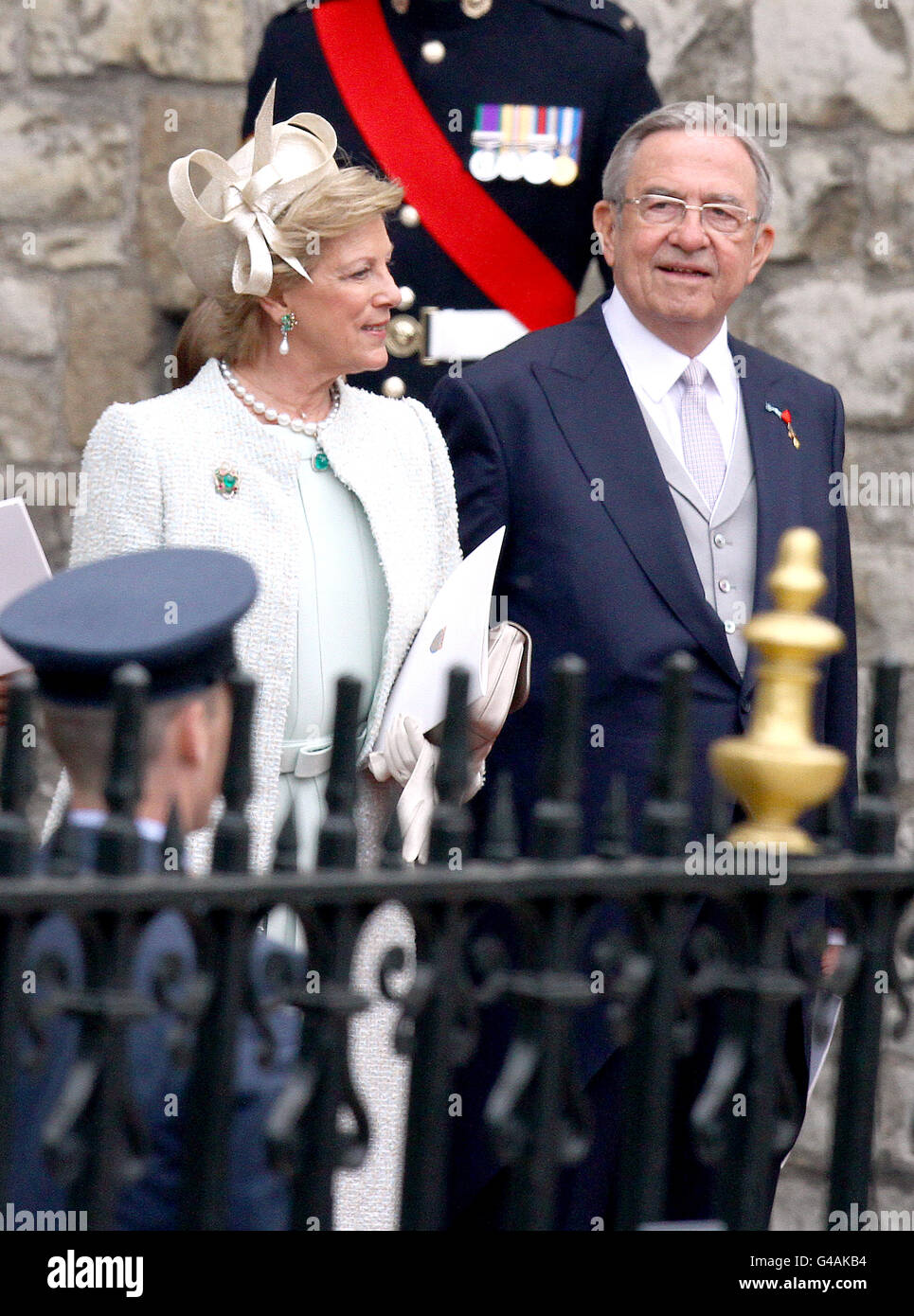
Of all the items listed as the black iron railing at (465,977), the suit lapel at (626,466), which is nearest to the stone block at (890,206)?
the suit lapel at (626,466)

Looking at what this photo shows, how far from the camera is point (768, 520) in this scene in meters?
3.17

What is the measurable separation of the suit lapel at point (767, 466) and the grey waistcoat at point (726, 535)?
0.02 metres

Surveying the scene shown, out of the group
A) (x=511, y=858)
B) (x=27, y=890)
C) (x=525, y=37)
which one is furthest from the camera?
(x=525, y=37)

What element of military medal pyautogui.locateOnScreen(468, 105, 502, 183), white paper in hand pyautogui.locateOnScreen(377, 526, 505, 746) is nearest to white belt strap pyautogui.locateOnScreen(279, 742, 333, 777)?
white paper in hand pyautogui.locateOnScreen(377, 526, 505, 746)

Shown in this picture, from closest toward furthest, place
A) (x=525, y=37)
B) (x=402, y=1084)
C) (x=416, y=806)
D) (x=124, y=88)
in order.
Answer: (x=416, y=806) < (x=402, y=1084) < (x=525, y=37) < (x=124, y=88)

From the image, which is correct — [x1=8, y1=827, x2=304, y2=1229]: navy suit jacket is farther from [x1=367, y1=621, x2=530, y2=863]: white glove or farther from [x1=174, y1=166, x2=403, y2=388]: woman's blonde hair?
[x1=174, y1=166, x2=403, y2=388]: woman's blonde hair

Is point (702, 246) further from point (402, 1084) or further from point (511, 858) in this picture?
point (511, 858)

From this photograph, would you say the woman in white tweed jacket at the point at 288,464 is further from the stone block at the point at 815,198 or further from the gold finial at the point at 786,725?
the stone block at the point at 815,198

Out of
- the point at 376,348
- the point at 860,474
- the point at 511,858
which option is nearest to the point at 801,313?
the point at 860,474

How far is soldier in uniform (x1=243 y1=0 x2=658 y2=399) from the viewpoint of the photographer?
3.69m

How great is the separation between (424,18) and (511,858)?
95.0 inches

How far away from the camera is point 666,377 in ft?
10.6

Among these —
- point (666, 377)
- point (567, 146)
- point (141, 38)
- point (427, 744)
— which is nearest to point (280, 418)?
point (427, 744)

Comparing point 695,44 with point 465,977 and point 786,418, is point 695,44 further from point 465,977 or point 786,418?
point 465,977
